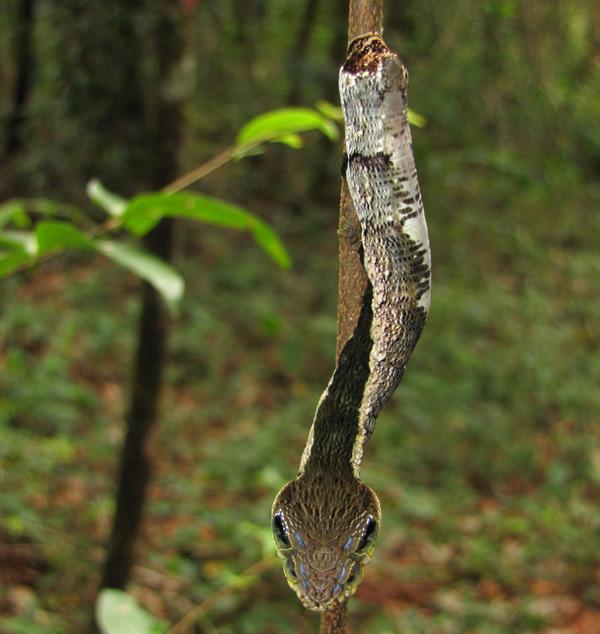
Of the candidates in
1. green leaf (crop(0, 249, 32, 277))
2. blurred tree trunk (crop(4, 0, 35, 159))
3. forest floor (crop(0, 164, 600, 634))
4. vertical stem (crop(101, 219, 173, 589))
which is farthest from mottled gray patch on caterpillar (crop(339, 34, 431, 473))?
blurred tree trunk (crop(4, 0, 35, 159))

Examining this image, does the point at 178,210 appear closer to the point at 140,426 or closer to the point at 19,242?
the point at 19,242

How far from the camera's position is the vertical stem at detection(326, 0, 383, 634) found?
50.8 inches

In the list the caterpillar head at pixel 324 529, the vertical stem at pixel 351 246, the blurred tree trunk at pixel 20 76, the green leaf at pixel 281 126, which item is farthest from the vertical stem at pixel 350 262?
the blurred tree trunk at pixel 20 76

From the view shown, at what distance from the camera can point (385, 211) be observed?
1583 mm

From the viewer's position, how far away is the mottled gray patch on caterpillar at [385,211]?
152 cm

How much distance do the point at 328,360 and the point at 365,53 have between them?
24.7 feet

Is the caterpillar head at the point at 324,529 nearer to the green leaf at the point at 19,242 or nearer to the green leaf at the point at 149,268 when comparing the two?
A: the green leaf at the point at 149,268

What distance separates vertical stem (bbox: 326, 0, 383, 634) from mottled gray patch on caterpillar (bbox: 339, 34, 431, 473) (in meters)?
0.05

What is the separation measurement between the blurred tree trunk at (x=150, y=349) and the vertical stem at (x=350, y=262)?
2.48 m

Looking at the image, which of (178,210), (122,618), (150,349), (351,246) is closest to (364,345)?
(351,246)

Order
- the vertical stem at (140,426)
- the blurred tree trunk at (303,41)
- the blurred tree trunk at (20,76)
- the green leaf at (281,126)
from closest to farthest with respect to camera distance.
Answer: the green leaf at (281,126) < the vertical stem at (140,426) < the blurred tree trunk at (20,76) < the blurred tree trunk at (303,41)

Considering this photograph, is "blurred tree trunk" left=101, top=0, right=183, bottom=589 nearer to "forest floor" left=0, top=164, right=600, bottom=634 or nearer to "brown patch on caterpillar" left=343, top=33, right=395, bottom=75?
"forest floor" left=0, top=164, right=600, bottom=634

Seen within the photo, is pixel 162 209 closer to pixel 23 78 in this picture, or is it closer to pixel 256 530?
pixel 256 530

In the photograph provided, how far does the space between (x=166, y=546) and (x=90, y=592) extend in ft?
2.95
